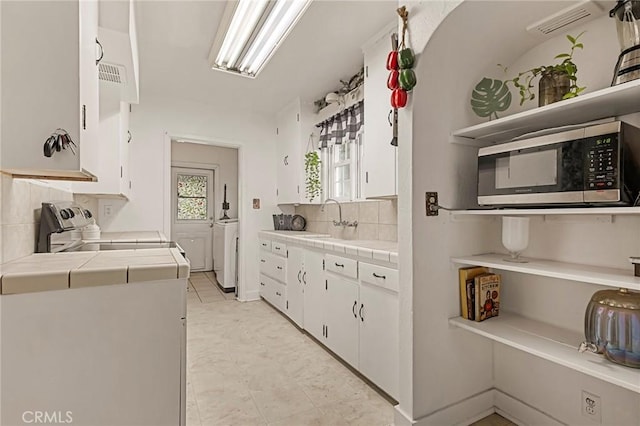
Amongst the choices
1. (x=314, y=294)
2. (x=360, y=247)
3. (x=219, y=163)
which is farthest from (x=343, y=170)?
(x=219, y=163)

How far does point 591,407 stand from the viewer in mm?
1494

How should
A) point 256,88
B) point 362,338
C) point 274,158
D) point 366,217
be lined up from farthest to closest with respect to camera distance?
point 274,158
point 256,88
point 366,217
point 362,338

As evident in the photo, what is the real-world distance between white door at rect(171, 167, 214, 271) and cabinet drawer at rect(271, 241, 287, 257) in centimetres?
315

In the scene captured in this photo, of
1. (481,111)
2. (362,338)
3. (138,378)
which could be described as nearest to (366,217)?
(362,338)

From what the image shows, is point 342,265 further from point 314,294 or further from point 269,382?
point 269,382

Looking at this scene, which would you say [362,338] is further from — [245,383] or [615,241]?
[615,241]

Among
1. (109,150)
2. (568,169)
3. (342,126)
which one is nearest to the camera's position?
(568,169)

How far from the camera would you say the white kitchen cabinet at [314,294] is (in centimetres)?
273

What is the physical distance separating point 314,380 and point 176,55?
282cm

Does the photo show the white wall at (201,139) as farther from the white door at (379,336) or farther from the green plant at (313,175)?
the white door at (379,336)

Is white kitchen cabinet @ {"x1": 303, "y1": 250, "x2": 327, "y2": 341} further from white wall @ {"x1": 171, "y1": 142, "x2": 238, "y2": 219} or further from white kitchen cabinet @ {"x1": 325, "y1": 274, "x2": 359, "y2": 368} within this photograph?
white wall @ {"x1": 171, "y1": 142, "x2": 238, "y2": 219}

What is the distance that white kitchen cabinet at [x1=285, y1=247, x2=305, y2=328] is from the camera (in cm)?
312

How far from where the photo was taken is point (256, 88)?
349cm

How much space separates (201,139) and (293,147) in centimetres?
114
